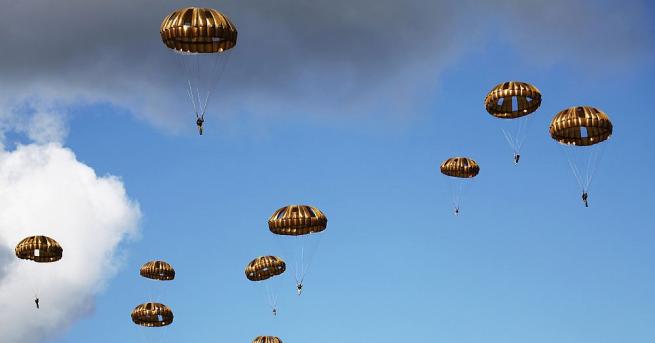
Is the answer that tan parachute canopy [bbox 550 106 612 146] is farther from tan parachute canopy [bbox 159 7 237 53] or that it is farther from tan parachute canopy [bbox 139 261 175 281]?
tan parachute canopy [bbox 139 261 175 281]

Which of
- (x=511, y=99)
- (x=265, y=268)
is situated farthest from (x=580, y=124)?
(x=265, y=268)

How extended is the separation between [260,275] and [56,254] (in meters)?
18.7

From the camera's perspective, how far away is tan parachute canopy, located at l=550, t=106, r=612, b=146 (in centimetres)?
7375

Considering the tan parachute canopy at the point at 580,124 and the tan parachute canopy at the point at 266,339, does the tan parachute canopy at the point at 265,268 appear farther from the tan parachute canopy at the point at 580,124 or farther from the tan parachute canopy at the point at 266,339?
the tan parachute canopy at the point at 580,124

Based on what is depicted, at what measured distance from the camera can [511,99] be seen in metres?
83.1

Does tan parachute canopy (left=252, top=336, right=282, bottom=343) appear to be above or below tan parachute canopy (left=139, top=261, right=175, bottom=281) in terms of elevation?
below

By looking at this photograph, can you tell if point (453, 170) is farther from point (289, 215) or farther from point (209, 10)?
point (209, 10)

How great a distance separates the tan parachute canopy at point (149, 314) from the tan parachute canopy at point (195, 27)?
3646cm

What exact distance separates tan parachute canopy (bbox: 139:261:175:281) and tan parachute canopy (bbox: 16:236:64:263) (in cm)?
877

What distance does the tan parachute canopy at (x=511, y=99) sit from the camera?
3061 inches

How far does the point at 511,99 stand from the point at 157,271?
3742 cm

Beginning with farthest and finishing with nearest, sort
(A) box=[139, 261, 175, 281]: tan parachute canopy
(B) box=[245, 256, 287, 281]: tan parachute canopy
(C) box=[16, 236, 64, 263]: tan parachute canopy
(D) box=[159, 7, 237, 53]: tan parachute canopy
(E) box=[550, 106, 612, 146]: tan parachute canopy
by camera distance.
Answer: (A) box=[139, 261, 175, 281]: tan parachute canopy
(B) box=[245, 256, 287, 281]: tan parachute canopy
(C) box=[16, 236, 64, 263]: tan parachute canopy
(E) box=[550, 106, 612, 146]: tan parachute canopy
(D) box=[159, 7, 237, 53]: tan parachute canopy

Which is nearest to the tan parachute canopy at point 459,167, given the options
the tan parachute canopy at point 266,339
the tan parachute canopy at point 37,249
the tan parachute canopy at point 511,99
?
the tan parachute canopy at point 511,99

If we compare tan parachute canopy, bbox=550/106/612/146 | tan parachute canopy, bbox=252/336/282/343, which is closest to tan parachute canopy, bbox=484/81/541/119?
tan parachute canopy, bbox=550/106/612/146
